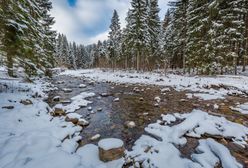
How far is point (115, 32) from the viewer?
4234 cm

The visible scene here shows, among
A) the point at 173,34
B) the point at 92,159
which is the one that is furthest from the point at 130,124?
the point at 173,34

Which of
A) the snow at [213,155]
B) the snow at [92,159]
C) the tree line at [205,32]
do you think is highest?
the tree line at [205,32]

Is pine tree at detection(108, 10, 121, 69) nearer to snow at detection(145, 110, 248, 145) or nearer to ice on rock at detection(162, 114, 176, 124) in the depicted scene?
ice on rock at detection(162, 114, 176, 124)

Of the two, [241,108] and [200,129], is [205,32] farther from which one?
[200,129]

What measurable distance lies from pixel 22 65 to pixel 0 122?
244 cm

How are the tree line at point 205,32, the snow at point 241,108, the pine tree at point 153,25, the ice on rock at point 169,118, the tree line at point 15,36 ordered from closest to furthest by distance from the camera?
the tree line at point 15,36
the ice on rock at point 169,118
the snow at point 241,108
the tree line at point 205,32
the pine tree at point 153,25

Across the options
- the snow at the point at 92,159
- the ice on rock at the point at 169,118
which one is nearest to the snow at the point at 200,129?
the ice on rock at the point at 169,118

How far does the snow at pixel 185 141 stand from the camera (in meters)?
4.24

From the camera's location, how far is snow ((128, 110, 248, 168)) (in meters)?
4.24

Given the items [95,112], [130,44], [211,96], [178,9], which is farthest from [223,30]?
[95,112]

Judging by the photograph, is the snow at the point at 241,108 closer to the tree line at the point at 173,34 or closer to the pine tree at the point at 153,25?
the tree line at the point at 173,34

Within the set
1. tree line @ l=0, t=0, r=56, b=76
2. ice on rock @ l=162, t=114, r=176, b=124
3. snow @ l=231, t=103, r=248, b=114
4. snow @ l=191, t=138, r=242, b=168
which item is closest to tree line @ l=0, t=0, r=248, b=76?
tree line @ l=0, t=0, r=56, b=76

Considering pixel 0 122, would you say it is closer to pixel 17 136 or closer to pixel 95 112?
pixel 17 136

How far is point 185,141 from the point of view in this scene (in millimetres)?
5352
